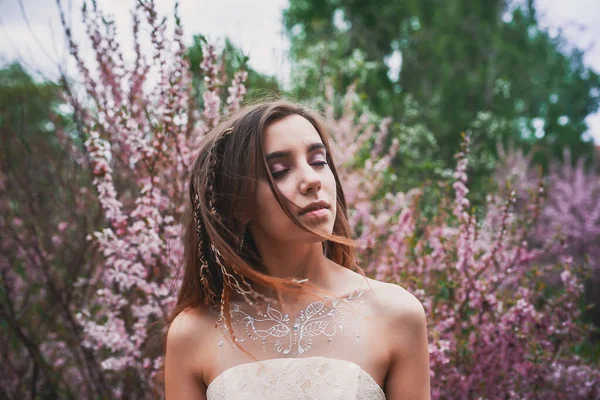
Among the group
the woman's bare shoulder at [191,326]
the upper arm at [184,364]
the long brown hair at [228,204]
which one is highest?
the long brown hair at [228,204]

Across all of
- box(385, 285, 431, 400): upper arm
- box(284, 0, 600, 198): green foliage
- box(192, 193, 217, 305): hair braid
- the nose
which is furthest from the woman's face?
box(284, 0, 600, 198): green foliage

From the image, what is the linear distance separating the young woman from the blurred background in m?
0.67

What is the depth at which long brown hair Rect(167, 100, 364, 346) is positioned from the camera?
4.96 feet

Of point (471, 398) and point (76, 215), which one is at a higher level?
point (76, 215)

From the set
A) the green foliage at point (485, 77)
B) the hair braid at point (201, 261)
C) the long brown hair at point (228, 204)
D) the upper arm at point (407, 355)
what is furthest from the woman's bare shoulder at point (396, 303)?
the green foliage at point (485, 77)

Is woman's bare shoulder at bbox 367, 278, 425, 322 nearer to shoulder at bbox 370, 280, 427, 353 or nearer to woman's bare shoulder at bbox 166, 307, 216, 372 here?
shoulder at bbox 370, 280, 427, 353

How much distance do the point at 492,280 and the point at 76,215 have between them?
2670 mm

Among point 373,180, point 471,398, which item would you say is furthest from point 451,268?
point 373,180

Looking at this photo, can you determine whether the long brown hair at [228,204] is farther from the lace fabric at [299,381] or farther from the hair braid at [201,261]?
the lace fabric at [299,381]

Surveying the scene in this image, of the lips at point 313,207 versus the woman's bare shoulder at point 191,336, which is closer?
the lips at point 313,207

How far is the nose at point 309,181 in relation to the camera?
144cm

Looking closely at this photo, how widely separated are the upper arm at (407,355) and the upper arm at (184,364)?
539 millimetres

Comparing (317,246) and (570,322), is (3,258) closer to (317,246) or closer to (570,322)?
(317,246)

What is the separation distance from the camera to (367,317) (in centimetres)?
149
